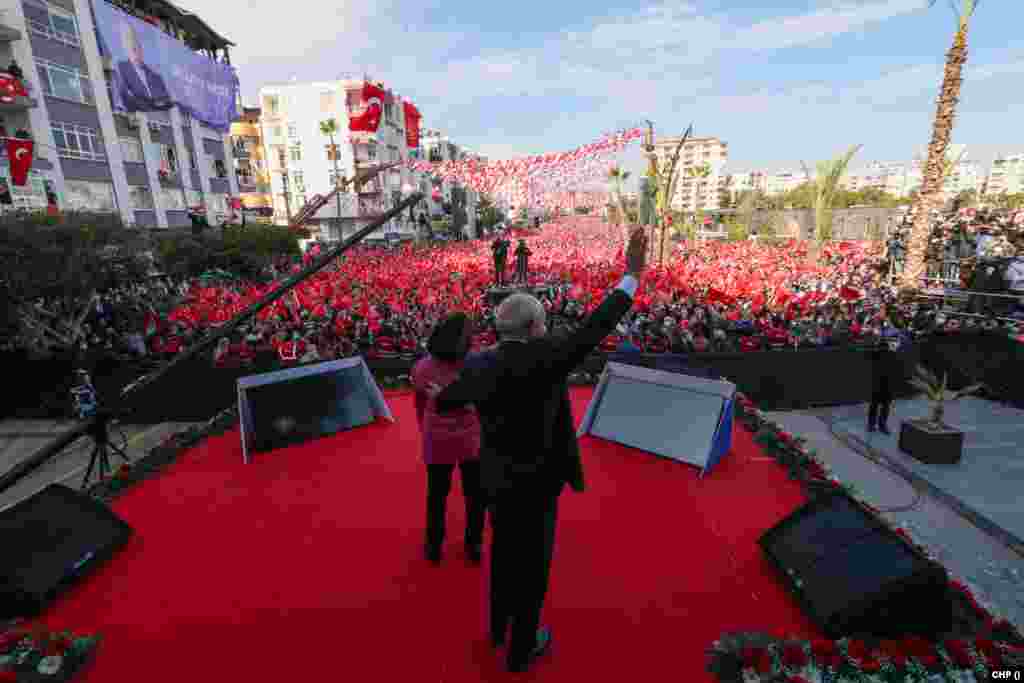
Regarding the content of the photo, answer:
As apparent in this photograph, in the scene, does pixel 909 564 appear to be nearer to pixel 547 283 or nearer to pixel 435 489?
pixel 435 489

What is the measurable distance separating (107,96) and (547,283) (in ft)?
82.1

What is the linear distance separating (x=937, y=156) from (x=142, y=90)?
103 feet

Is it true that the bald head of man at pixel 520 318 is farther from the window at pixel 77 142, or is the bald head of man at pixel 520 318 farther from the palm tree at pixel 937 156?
the window at pixel 77 142

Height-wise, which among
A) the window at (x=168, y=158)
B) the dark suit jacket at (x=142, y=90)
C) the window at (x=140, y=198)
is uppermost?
the dark suit jacket at (x=142, y=90)

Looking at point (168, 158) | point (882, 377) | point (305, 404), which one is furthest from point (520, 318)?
point (168, 158)

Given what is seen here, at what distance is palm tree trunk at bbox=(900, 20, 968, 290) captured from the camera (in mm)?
13336

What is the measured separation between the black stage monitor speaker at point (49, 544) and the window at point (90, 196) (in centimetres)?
2381

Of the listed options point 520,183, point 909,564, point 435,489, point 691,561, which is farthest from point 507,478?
point 520,183

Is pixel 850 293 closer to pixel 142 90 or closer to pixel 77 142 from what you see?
pixel 142 90

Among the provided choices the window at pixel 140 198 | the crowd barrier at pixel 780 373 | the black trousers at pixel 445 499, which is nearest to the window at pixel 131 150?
the window at pixel 140 198

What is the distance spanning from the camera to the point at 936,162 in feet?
46.5

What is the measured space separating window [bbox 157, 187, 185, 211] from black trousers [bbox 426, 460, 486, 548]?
3234 cm

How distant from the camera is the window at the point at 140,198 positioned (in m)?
25.9

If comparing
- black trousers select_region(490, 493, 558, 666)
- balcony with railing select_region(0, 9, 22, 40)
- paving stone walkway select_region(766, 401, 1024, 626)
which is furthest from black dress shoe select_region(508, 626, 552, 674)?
balcony with railing select_region(0, 9, 22, 40)
